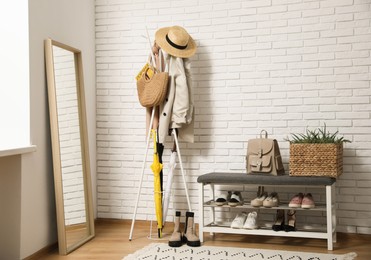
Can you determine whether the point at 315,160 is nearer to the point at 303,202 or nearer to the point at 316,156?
the point at 316,156

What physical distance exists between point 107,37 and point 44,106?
52.5 inches

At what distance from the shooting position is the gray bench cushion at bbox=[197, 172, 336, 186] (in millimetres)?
3764

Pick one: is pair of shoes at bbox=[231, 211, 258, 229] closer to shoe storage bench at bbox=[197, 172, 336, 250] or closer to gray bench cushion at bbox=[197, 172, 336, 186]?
shoe storage bench at bbox=[197, 172, 336, 250]

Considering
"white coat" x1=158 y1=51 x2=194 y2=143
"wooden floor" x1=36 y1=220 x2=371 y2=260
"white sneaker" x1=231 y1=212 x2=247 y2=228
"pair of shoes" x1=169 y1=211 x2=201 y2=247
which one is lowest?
"wooden floor" x1=36 y1=220 x2=371 y2=260

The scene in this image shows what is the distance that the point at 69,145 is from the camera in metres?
4.11

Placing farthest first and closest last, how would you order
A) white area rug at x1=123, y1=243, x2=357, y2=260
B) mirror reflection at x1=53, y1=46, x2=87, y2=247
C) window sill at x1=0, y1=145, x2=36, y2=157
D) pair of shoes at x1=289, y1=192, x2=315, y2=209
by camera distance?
mirror reflection at x1=53, y1=46, x2=87, y2=247, pair of shoes at x1=289, y1=192, x2=315, y2=209, white area rug at x1=123, y1=243, x2=357, y2=260, window sill at x1=0, y1=145, x2=36, y2=157

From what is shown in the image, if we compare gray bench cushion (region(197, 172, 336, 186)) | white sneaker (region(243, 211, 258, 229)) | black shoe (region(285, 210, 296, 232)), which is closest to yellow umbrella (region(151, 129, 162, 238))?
gray bench cushion (region(197, 172, 336, 186))

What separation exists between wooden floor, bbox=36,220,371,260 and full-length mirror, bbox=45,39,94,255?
→ 0.41ft

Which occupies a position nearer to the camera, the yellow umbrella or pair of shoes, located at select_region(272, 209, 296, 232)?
pair of shoes, located at select_region(272, 209, 296, 232)

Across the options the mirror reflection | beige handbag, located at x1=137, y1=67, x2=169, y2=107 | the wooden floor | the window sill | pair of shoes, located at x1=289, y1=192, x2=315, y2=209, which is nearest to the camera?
the window sill

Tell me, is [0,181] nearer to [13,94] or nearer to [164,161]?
[13,94]

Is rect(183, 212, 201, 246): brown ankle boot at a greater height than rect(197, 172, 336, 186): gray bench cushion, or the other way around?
rect(197, 172, 336, 186): gray bench cushion

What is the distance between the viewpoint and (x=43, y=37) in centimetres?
385

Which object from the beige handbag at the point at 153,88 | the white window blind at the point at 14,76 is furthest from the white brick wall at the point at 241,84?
the white window blind at the point at 14,76
